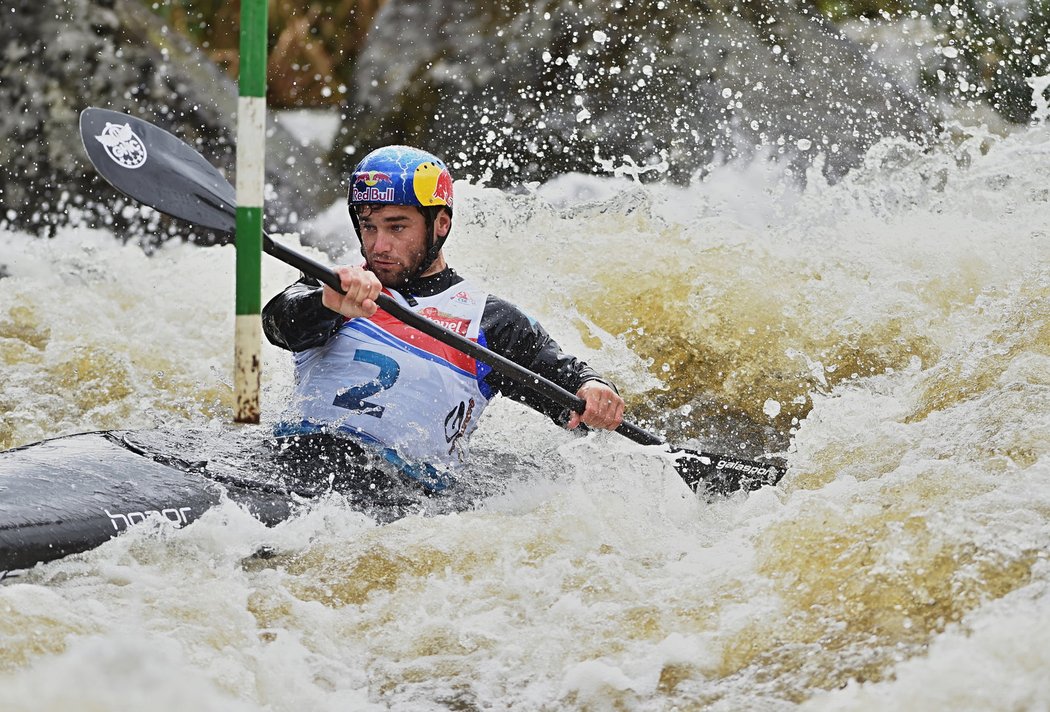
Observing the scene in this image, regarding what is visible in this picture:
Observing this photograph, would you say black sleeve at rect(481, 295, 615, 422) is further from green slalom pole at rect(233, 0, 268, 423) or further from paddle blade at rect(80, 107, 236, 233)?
green slalom pole at rect(233, 0, 268, 423)

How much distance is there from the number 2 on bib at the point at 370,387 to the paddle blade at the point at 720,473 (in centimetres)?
112

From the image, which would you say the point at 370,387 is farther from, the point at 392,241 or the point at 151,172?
the point at 151,172

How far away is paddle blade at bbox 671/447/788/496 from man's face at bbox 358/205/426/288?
1192mm

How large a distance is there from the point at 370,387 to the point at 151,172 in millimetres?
900

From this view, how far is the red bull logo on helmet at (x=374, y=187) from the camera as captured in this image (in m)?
3.67

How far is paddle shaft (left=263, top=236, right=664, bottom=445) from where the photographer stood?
120 inches

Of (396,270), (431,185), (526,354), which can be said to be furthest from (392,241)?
(526,354)

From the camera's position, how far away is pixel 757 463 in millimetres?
4195

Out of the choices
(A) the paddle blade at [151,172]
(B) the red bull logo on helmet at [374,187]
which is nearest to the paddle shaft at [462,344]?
(A) the paddle blade at [151,172]

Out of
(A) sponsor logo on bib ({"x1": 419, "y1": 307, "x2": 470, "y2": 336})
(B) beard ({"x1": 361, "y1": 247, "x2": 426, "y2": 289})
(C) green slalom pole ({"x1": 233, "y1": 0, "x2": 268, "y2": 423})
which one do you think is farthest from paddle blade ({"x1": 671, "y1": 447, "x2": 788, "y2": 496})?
(C) green slalom pole ({"x1": 233, "y1": 0, "x2": 268, "y2": 423})

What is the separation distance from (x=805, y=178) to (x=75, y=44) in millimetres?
5579

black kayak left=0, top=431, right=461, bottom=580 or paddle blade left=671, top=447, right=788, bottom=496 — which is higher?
paddle blade left=671, top=447, right=788, bottom=496

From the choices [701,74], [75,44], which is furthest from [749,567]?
[75,44]

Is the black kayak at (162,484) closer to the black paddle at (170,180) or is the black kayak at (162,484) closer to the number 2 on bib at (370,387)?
the number 2 on bib at (370,387)
